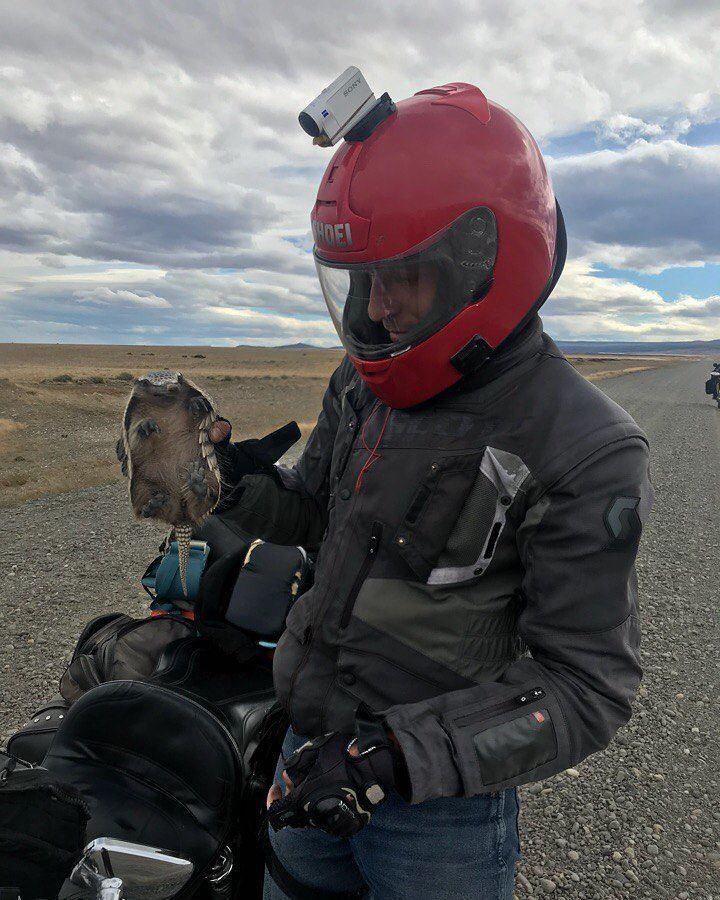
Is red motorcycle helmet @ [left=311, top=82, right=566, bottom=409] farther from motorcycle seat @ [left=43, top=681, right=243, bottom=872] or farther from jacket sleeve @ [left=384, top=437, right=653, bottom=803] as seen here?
motorcycle seat @ [left=43, top=681, right=243, bottom=872]

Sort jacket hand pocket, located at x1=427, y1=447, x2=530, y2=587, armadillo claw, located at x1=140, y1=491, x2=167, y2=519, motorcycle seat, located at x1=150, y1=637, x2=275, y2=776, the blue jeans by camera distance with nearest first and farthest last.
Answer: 1. jacket hand pocket, located at x1=427, y1=447, x2=530, y2=587
2. the blue jeans
3. motorcycle seat, located at x1=150, y1=637, x2=275, y2=776
4. armadillo claw, located at x1=140, y1=491, x2=167, y2=519

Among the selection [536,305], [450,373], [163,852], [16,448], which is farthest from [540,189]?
[16,448]

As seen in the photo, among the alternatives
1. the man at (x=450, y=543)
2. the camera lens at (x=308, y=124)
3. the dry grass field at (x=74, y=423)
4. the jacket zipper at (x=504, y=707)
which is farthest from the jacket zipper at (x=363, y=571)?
the dry grass field at (x=74, y=423)

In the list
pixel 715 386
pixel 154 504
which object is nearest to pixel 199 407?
pixel 154 504

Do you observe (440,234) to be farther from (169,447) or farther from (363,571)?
(169,447)

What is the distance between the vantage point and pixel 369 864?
5.36 feet

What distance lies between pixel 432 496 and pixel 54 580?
5.19m

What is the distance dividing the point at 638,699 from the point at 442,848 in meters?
→ 3.55

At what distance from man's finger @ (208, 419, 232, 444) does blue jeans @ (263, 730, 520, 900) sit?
1.34 meters

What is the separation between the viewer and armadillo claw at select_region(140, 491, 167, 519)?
8.19ft

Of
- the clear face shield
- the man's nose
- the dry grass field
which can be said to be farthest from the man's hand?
the dry grass field

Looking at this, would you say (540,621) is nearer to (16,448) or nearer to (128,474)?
(128,474)

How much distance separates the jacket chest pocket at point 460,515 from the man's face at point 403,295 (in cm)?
41

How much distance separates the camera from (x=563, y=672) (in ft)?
4.50
